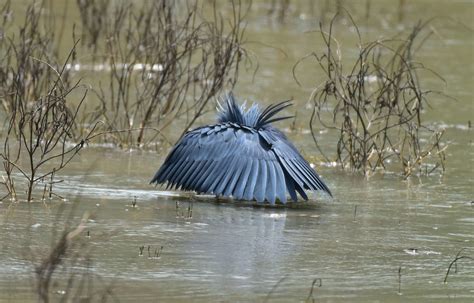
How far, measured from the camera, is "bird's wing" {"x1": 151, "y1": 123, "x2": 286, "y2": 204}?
257 inches

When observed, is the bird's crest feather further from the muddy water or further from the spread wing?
the muddy water

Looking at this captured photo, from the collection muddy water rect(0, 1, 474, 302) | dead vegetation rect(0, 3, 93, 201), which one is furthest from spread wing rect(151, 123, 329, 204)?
dead vegetation rect(0, 3, 93, 201)

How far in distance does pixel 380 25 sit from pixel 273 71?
11.3 ft

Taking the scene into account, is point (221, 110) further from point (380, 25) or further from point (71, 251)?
point (380, 25)

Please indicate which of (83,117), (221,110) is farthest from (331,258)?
(83,117)

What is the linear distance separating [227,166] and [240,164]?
72 mm

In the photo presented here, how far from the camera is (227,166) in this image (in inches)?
260

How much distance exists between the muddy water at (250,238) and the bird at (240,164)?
0.10 metres

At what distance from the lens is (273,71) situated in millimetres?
11664

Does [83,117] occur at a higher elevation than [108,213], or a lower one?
higher

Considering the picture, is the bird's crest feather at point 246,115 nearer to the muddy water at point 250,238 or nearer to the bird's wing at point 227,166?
the bird's wing at point 227,166

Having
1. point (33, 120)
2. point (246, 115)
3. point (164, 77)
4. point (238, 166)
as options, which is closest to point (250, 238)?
point (238, 166)

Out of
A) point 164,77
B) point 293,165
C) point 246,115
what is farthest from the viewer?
point 164,77

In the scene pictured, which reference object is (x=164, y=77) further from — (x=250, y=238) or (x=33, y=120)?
(x=250, y=238)
